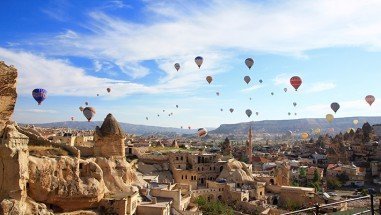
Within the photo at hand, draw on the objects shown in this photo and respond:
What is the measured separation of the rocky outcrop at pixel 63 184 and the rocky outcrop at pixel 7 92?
85.8 inches

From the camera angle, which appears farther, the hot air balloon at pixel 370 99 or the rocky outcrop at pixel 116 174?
the hot air balloon at pixel 370 99

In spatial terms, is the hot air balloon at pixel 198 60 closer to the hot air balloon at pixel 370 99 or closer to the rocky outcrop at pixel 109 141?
the rocky outcrop at pixel 109 141

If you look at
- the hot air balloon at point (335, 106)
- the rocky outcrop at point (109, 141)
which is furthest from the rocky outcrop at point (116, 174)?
the hot air balloon at point (335, 106)

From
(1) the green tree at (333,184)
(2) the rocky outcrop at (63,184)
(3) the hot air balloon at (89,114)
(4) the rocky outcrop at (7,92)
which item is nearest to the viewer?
(4) the rocky outcrop at (7,92)

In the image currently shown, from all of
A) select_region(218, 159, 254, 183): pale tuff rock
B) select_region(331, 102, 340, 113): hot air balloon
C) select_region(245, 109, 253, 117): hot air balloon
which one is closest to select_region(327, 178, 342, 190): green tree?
select_region(331, 102, 340, 113): hot air balloon

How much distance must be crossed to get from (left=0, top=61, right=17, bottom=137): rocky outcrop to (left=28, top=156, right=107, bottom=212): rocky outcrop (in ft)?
7.15

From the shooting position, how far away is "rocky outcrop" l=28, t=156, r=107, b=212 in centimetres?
1877

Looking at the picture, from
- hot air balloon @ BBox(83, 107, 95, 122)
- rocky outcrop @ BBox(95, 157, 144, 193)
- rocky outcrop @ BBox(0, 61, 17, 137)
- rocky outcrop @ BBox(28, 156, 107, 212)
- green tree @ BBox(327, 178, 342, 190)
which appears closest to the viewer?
rocky outcrop @ BBox(0, 61, 17, 137)

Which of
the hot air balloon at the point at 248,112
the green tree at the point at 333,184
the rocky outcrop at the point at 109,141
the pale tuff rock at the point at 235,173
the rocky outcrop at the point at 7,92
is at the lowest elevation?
the green tree at the point at 333,184

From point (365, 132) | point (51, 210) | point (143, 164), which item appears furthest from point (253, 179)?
point (365, 132)

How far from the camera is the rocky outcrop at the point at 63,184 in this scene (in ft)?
61.6

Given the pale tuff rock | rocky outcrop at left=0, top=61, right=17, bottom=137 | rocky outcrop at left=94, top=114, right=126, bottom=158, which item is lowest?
the pale tuff rock

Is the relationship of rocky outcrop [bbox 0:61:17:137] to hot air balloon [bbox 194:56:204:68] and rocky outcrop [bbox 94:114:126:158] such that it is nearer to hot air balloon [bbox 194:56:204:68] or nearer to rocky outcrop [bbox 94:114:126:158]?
rocky outcrop [bbox 94:114:126:158]

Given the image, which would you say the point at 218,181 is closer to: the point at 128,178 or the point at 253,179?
the point at 253,179
